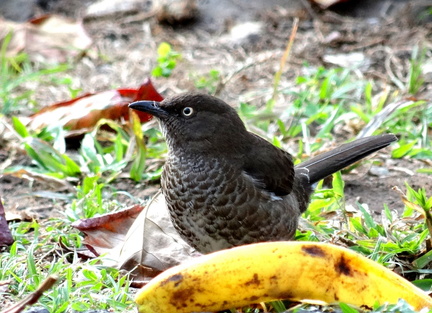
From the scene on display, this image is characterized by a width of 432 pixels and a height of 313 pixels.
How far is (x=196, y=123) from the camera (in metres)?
4.30

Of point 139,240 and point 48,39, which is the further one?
point 48,39

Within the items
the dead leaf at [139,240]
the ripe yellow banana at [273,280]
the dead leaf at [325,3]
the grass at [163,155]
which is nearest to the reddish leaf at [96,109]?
the grass at [163,155]

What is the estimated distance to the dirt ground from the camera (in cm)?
Answer: 727

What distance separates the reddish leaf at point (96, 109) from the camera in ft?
19.4

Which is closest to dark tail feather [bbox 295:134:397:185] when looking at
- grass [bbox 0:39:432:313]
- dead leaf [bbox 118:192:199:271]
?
grass [bbox 0:39:432:313]

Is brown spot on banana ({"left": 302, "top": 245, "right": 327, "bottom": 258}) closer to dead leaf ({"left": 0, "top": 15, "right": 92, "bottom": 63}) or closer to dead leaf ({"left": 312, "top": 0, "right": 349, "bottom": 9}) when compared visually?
dead leaf ({"left": 0, "top": 15, "right": 92, "bottom": 63})

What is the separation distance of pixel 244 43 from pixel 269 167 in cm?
398

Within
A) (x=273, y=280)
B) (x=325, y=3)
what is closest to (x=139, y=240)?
(x=273, y=280)

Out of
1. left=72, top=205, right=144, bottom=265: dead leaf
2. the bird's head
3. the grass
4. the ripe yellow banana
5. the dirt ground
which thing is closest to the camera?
the ripe yellow banana

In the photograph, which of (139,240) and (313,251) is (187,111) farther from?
(313,251)

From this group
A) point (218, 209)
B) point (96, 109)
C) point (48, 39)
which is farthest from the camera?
point (48, 39)

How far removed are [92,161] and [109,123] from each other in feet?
1.37

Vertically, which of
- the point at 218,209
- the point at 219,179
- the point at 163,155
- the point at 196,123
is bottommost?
the point at 163,155

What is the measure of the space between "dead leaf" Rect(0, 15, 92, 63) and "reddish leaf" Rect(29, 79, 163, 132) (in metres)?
1.87
